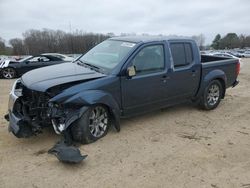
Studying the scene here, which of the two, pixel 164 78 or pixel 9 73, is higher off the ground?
pixel 164 78

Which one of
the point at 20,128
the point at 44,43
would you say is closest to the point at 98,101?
the point at 20,128

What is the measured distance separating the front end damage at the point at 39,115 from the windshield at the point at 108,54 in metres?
1.11

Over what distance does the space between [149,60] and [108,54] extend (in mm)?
790

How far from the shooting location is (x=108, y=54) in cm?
586

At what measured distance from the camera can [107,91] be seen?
5.11m

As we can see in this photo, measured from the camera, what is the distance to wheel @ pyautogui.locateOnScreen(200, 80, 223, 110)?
275 inches

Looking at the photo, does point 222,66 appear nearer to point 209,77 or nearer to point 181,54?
point 209,77

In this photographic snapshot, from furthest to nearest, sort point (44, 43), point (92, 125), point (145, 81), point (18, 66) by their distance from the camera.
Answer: point (44, 43) → point (18, 66) → point (145, 81) → point (92, 125)

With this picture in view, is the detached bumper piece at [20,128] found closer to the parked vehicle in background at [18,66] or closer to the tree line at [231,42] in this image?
the parked vehicle in background at [18,66]

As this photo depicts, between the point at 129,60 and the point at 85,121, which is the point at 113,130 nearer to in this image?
the point at 85,121

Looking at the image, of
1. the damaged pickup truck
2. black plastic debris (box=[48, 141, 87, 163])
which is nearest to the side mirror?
the damaged pickup truck

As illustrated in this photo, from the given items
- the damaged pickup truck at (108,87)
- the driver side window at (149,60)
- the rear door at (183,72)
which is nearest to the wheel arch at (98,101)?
the damaged pickup truck at (108,87)

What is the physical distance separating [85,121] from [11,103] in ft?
4.54

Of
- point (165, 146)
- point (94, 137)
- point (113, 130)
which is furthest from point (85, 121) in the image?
point (165, 146)
